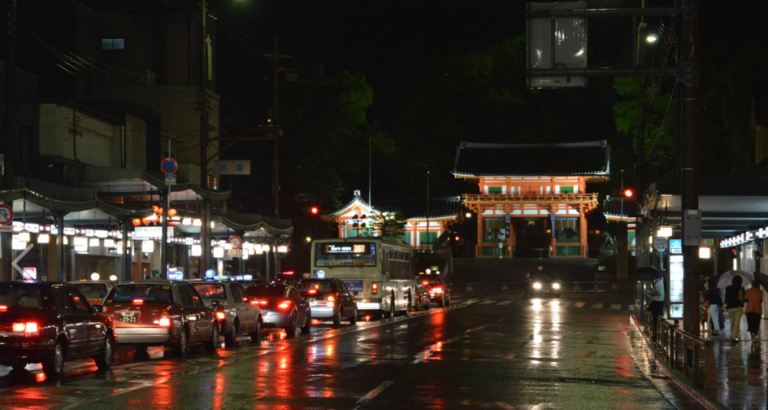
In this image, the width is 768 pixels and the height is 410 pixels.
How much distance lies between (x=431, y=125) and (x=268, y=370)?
80.0 meters

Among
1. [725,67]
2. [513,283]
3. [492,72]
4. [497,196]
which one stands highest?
[492,72]

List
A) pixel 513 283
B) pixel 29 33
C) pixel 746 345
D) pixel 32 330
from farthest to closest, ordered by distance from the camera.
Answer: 1. pixel 513 283
2. pixel 29 33
3. pixel 746 345
4. pixel 32 330

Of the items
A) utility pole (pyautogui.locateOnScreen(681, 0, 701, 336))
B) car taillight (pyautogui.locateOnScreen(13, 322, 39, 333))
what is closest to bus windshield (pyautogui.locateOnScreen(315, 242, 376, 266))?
utility pole (pyautogui.locateOnScreen(681, 0, 701, 336))

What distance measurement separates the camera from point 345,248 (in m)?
37.3

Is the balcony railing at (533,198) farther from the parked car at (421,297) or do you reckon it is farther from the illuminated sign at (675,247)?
the illuminated sign at (675,247)

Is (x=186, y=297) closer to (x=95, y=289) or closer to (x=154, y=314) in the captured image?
(x=154, y=314)

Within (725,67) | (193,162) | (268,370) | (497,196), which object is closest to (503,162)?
(497,196)

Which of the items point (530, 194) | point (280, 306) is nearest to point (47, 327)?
point (280, 306)

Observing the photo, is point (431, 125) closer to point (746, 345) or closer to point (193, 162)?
point (193, 162)

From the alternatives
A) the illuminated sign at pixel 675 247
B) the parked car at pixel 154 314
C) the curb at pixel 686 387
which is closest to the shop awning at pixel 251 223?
the illuminated sign at pixel 675 247

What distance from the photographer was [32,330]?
48.1 ft

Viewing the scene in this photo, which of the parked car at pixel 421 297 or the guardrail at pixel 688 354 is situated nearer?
the guardrail at pixel 688 354

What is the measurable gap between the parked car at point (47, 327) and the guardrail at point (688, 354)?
934 centimetres

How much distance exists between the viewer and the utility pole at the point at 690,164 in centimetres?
1745
